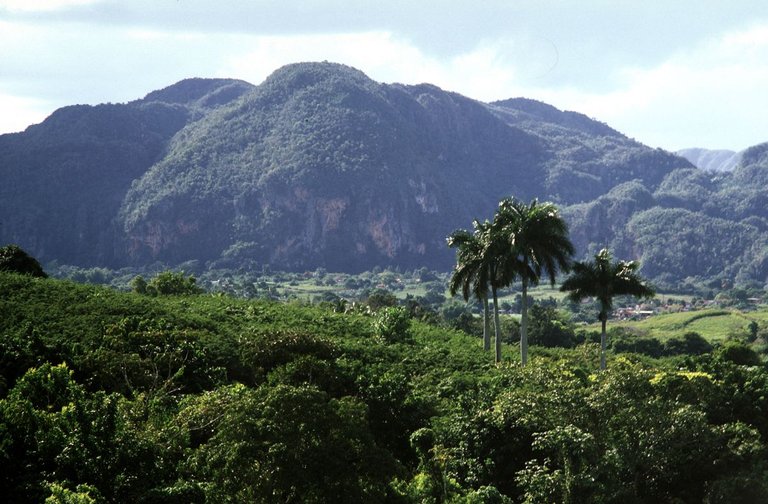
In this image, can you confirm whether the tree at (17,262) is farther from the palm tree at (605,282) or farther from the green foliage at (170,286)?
the palm tree at (605,282)

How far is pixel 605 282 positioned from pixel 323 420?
72.2ft

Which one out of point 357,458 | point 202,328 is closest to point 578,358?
point 202,328

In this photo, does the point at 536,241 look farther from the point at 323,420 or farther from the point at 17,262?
the point at 17,262

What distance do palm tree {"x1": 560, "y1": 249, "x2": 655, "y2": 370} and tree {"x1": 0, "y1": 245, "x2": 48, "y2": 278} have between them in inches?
1116

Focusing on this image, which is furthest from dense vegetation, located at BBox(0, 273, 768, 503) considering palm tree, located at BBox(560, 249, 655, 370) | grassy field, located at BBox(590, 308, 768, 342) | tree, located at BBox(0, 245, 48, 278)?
grassy field, located at BBox(590, 308, 768, 342)

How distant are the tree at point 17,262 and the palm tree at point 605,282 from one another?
2834 centimetres

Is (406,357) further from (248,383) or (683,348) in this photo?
(683,348)

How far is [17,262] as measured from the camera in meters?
Answer: 48.5

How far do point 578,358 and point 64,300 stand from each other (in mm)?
25070

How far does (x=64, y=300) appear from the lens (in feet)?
124

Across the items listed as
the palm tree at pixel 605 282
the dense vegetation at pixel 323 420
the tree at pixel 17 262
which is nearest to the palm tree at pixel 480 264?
the palm tree at pixel 605 282

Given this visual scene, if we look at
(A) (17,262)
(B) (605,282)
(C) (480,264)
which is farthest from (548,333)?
(A) (17,262)

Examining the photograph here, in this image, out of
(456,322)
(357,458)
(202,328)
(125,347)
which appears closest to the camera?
(357,458)

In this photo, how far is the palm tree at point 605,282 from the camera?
37.5 m
